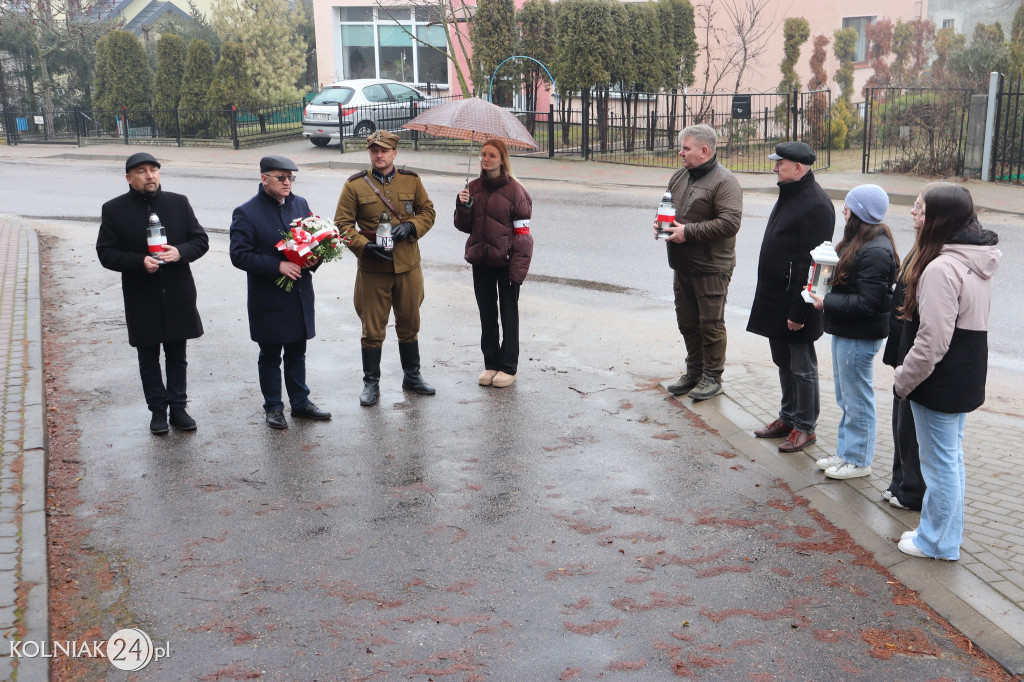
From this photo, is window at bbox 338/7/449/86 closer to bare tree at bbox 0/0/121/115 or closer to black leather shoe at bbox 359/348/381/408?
bare tree at bbox 0/0/121/115

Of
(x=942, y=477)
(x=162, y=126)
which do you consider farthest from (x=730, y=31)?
(x=942, y=477)

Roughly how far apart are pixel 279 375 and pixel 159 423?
0.89 m

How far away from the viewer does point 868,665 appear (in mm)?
4004

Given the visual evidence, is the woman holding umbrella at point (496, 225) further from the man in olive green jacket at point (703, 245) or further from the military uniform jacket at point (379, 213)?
the man in olive green jacket at point (703, 245)

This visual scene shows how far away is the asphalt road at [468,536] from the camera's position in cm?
412

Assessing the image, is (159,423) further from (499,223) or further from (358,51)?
(358,51)

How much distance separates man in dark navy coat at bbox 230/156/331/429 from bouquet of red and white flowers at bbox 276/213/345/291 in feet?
0.19

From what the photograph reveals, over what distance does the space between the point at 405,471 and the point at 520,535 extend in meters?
1.18

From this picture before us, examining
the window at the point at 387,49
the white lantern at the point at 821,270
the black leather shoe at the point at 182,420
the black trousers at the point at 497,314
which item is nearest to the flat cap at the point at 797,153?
the white lantern at the point at 821,270

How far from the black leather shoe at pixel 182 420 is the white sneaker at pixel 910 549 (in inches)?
184

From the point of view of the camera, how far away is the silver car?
2630 centimetres

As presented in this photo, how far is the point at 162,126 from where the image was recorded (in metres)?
29.7

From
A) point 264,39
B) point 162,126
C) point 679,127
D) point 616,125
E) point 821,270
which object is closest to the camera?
point 821,270

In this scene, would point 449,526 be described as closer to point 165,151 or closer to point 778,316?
point 778,316
